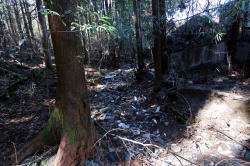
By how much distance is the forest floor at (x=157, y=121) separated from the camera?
2711 millimetres

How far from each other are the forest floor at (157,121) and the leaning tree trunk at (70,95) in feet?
0.68

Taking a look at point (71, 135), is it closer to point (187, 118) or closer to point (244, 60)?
point (187, 118)

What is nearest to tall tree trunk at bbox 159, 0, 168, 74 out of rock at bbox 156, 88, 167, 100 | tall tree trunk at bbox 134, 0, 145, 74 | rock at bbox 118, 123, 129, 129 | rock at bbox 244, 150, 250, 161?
rock at bbox 156, 88, 167, 100

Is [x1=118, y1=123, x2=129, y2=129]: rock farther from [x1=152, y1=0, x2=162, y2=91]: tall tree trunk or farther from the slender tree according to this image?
[x1=152, y1=0, x2=162, y2=91]: tall tree trunk

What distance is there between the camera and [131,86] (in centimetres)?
627

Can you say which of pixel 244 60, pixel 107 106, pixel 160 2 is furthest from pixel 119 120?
pixel 244 60

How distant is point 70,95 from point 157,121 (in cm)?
245

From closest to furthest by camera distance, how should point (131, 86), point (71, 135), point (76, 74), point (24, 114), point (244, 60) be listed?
point (76, 74), point (71, 135), point (24, 114), point (244, 60), point (131, 86)

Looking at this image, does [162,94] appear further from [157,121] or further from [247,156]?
[247,156]

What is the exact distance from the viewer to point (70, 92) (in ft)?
6.86

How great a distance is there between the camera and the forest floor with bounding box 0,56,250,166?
2.71 meters

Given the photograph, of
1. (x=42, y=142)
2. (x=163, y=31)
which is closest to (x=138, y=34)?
(x=163, y=31)

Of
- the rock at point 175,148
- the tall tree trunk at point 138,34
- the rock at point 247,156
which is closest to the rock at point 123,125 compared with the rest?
the rock at point 175,148

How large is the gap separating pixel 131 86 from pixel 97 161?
4064 mm
